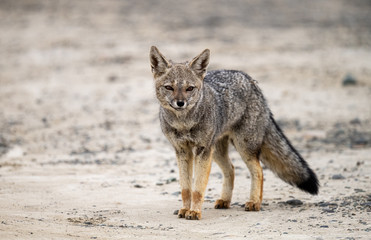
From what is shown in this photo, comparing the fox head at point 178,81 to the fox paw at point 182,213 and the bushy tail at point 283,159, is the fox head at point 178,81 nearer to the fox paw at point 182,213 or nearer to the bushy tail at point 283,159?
the fox paw at point 182,213

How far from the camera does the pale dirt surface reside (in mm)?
5570

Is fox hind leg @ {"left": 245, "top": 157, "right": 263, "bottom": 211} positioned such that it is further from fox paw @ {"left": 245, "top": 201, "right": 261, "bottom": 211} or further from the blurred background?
the blurred background

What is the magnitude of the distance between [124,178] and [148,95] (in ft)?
20.7

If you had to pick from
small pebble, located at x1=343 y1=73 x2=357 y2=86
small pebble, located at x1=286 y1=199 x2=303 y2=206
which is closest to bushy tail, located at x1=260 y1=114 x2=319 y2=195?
small pebble, located at x1=286 y1=199 x2=303 y2=206

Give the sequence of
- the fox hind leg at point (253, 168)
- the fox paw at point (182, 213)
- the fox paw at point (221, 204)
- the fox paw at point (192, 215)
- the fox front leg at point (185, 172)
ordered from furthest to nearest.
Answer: the fox paw at point (221, 204), the fox hind leg at point (253, 168), the fox front leg at point (185, 172), the fox paw at point (182, 213), the fox paw at point (192, 215)

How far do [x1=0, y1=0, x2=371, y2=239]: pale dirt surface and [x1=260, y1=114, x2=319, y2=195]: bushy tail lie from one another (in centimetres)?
30

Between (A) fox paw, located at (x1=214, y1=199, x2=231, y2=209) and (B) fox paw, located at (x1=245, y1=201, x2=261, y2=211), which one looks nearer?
(B) fox paw, located at (x1=245, y1=201, x2=261, y2=211)

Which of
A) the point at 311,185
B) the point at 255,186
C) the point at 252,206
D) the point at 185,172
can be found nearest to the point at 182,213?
the point at 185,172

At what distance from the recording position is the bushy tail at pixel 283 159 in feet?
21.3

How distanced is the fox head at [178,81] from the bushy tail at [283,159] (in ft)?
4.13

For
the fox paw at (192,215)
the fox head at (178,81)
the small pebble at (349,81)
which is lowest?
the fox paw at (192,215)

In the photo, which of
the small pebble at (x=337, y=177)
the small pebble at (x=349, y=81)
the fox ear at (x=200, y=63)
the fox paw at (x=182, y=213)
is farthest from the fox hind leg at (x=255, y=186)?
the small pebble at (x=349, y=81)

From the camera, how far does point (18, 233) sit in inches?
185

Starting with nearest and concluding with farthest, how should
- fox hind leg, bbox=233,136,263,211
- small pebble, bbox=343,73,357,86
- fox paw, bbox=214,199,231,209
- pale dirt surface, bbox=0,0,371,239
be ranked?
pale dirt surface, bbox=0,0,371,239 → fox hind leg, bbox=233,136,263,211 → fox paw, bbox=214,199,231,209 → small pebble, bbox=343,73,357,86
